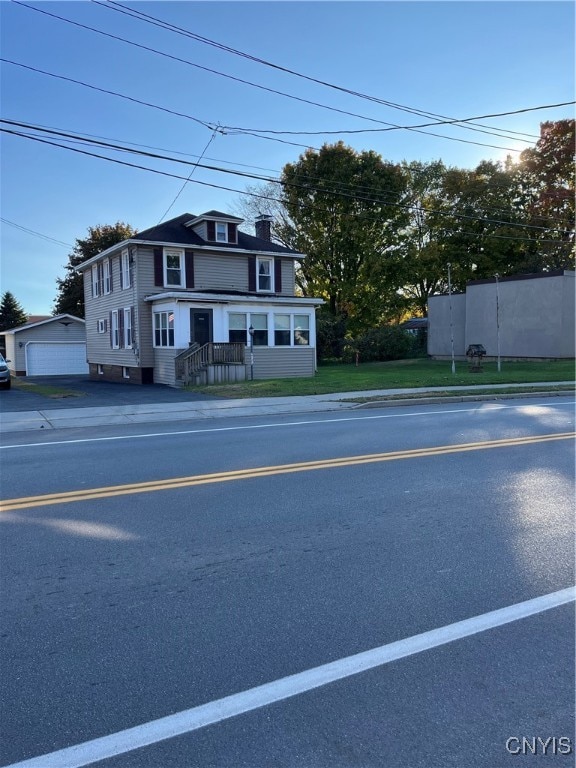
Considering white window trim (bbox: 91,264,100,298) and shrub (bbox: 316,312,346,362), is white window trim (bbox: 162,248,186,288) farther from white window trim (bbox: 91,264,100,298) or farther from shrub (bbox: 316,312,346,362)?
shrub (bbox: 316,312,346,362)

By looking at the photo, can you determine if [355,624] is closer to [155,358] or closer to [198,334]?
[198,334]

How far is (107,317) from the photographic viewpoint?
3038 cm

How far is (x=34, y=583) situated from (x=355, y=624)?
7.62 feet

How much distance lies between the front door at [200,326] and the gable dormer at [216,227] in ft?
14.0

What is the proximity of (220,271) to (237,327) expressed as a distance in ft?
12.4

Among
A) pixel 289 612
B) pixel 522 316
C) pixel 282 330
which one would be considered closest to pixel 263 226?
pixel 282 330

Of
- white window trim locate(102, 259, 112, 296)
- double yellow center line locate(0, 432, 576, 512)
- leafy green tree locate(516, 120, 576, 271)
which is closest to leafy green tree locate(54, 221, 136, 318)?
white window trim locate(102, 259, 112, 296)

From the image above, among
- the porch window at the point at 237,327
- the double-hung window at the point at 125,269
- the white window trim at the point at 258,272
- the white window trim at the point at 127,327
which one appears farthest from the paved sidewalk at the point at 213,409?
the double-hung window at the point at 125,269

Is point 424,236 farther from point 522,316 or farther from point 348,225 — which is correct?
point 522,316

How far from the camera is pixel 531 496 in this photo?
6.12 m

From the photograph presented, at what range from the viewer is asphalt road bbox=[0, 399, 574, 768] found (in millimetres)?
2564

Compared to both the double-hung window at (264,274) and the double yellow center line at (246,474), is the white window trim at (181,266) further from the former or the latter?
the double yellow center line at (246,474)

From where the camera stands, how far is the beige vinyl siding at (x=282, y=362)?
82.1 ft

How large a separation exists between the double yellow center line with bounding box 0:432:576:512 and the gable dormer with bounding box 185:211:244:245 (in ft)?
66.9
